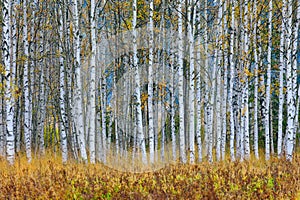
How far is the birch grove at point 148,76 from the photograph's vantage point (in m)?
9.49

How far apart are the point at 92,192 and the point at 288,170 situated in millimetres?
4280

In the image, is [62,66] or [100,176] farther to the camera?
[62,66]

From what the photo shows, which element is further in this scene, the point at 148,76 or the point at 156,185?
the point at 148,76

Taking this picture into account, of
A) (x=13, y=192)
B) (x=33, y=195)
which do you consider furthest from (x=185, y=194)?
(x=13, y=192)

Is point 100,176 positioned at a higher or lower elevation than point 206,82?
lower

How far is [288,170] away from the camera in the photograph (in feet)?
24.4

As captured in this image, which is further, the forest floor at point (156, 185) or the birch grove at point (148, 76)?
the birch grove at point (148, 76)

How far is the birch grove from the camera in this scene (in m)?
9.49

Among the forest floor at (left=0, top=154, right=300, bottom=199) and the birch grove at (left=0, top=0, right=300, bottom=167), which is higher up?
the birch grove at (left=0, top=0, right=300, bottom=167)

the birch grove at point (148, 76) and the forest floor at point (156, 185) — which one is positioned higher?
the birch grove at point (148, 76)

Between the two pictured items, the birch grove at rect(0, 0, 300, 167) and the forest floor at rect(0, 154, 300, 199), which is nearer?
the forest floor at rect(0, 154, 300, 199)

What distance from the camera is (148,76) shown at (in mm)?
10625

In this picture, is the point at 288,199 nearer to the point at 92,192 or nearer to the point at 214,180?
the point at 214,180

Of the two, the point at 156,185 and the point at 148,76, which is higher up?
the point at 148,76
